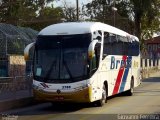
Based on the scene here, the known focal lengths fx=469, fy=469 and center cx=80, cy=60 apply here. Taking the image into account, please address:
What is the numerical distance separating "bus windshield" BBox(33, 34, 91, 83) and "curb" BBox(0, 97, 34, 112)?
61.3 inches

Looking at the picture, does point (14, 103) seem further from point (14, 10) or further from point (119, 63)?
point (14, 10)

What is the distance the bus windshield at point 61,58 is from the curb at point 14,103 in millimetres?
1557

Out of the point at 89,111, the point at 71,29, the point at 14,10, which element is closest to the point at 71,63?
the point at 71,29

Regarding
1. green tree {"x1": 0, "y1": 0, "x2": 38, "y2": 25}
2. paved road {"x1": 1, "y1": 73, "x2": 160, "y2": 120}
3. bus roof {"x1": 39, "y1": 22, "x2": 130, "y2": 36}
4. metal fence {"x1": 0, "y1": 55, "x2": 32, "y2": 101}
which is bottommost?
paved road {"x1": 1, "y1": 73, "x2": 160, "y2": 120}

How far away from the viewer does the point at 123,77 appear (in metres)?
23.3

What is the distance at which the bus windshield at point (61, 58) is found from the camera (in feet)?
57.3

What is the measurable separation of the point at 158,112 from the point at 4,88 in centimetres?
775

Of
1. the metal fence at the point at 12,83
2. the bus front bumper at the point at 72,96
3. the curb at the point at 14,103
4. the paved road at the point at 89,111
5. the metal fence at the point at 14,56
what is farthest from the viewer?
the metal fence at the point at 14,56

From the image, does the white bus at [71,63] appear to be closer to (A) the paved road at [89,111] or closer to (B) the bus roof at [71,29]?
(B) the bus roof at [71,29]

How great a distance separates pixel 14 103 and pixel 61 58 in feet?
9.19

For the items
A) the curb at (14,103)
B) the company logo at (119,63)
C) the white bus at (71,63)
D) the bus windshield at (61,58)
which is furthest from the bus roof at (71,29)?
the curb at (14,103)

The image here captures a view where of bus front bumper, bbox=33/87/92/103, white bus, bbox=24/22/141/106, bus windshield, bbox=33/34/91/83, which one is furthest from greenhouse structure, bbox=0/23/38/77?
bus front bumper, bbox=33/87/92/103

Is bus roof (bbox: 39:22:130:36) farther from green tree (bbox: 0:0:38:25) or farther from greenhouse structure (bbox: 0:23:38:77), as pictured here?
green tree (bbox: 0:0:38:25)

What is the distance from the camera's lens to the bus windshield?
1745 centimetres
